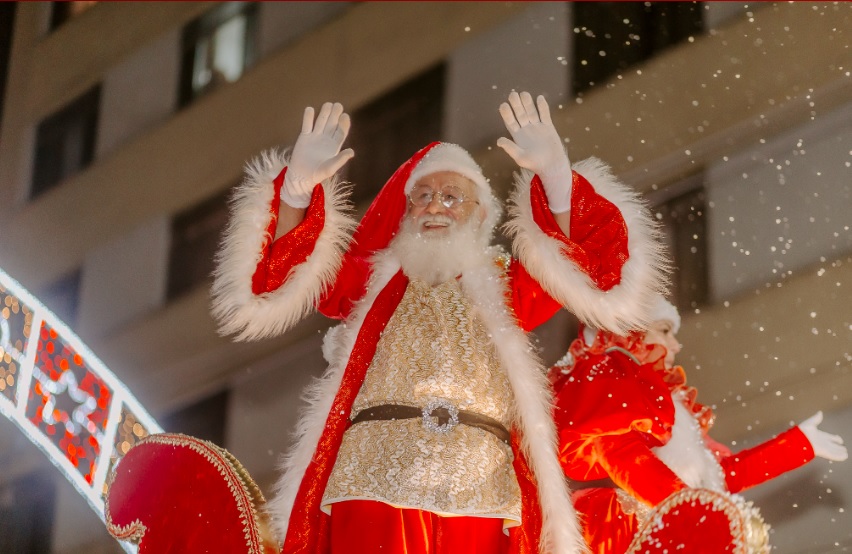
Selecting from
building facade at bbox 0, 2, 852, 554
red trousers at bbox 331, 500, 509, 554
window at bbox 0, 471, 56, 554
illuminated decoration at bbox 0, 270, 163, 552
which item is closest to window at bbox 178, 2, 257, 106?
building facade at bbox 0, 2, 852, 554

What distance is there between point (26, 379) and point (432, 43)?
364cm

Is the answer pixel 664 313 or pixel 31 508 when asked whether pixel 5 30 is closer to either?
pixel 31 508

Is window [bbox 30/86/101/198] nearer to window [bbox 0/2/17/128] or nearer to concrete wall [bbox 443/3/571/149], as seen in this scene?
window [bbox 0/2/17/128]

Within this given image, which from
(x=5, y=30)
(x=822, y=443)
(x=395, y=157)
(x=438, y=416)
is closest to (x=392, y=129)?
(x=395, y=157)

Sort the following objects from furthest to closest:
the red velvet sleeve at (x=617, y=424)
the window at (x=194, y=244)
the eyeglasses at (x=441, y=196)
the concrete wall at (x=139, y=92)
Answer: the concrete wall at (x=139, y=92) → the window at (x=194, y=244) → the eyeglasses at (x=441, y=196) → the red velvet sleeve at (x=617, y=424)

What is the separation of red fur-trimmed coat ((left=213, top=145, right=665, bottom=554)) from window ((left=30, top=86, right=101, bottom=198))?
569 centimetres

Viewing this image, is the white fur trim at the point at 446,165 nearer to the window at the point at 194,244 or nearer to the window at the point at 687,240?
the window at the point at 687,240

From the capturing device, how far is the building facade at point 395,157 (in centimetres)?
464

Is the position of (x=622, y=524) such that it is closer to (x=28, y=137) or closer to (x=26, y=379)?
(x=26, y=379)

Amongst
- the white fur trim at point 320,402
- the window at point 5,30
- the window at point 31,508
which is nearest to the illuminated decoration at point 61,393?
the white fur trim at point 320,402

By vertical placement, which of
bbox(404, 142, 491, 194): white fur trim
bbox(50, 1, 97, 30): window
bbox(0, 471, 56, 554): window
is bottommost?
bbox(0, 471, 56, 554): window

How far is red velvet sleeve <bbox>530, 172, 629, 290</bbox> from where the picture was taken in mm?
3070

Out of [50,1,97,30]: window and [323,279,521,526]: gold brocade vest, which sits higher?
[50,1,97,30]: window

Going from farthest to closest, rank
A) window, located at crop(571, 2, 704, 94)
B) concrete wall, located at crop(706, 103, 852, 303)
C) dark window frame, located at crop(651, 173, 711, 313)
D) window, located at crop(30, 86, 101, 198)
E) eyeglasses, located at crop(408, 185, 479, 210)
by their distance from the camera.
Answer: window, located at crop(30, 86, 101, 198), window, located at crop(571, 2, 704, 94), dark window frame, located at crop(651, 173, 711, 313), concrete wall, located at crop(706, 103, 852, 303), eyeglasses, located at crop(408, 185, 479, 210)
